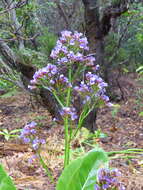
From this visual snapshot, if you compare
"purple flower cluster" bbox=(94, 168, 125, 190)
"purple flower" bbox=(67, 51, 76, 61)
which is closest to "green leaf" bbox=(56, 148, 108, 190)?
"purple flower cluster" bbox=(94, 168, 125, 190)

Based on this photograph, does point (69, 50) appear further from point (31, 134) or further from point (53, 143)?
point (53, 143)

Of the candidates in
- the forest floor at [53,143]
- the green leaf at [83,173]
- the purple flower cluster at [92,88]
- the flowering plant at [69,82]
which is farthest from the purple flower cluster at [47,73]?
the forest floor at [53,143]

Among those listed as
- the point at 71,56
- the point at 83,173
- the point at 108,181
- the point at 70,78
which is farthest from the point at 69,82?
the point at 108,181

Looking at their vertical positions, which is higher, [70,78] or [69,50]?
[69,50]

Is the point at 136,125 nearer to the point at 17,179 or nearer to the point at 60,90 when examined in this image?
the point at 17,179

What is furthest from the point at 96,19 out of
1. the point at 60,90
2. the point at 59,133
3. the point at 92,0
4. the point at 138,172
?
the point at 60,90

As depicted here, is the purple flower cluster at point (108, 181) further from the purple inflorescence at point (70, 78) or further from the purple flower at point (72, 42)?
the purple flower at point (72, 42)
